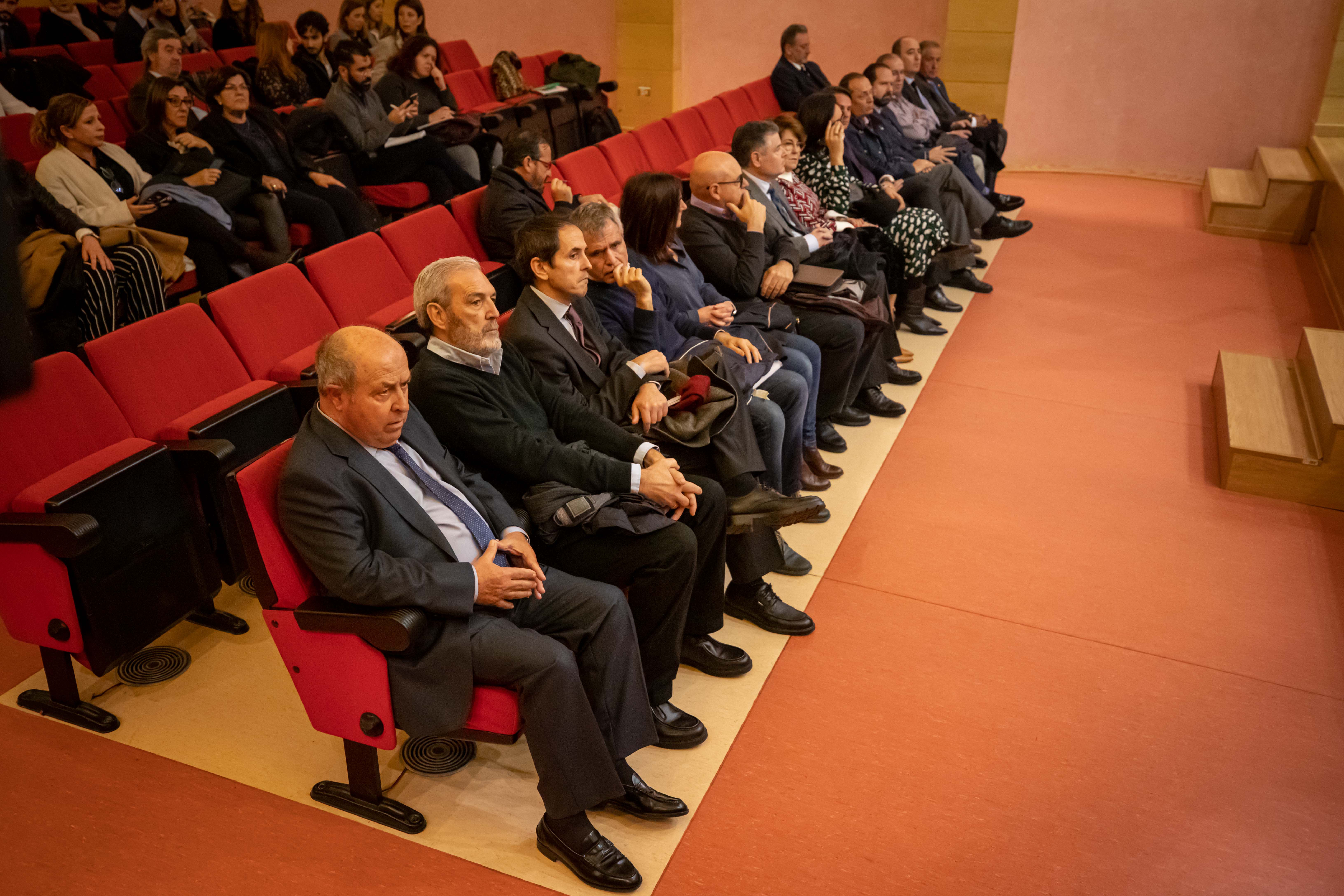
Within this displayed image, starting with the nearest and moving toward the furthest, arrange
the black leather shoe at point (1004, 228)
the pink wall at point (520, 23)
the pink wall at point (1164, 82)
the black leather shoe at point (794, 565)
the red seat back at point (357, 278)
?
the black leather shoe at point (794, 565), the red seat back at point (357, 278), the black leather shoe at point (1004, 228), the pink wall at point (1164, 82), the pink wall at point (520, 23)

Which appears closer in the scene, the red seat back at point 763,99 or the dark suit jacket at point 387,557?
the dark suit jacket at point 387,557

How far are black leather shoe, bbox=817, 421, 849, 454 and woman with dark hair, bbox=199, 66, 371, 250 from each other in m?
2.51

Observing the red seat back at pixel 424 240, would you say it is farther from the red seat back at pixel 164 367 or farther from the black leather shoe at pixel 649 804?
the black leather shoe at pixel 649 804

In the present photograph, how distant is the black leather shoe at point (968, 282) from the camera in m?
5.83

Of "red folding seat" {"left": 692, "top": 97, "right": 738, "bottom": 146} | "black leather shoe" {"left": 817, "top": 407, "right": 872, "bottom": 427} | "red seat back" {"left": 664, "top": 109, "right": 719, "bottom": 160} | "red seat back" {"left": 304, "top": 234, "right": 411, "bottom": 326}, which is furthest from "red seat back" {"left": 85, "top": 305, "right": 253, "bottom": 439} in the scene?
"red folding seat" {"left": 692, "top": 97, "right": 738, "bottom": 146}

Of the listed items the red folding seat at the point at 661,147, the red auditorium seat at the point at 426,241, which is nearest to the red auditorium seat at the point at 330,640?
the red auditorium seat at the point at 426,241

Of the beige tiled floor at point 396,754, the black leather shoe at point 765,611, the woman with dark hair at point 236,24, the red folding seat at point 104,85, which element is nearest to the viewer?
the beige tiled floor at point 396,754

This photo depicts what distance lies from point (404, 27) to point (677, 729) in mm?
5796

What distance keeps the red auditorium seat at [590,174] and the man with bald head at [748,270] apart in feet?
2.90

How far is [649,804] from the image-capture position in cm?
232

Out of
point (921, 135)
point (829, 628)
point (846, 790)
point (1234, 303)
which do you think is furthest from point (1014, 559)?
point (921, 135)

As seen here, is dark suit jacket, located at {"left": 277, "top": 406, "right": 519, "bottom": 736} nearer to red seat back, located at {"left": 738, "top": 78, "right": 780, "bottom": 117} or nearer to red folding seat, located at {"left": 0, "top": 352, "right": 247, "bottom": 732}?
red folding seat, located at {"left": 0, "top": 352, "right": 247, "bottom": 732}

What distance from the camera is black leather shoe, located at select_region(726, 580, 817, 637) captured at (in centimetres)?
299

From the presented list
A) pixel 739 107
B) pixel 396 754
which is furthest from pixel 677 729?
pixel 739 107
